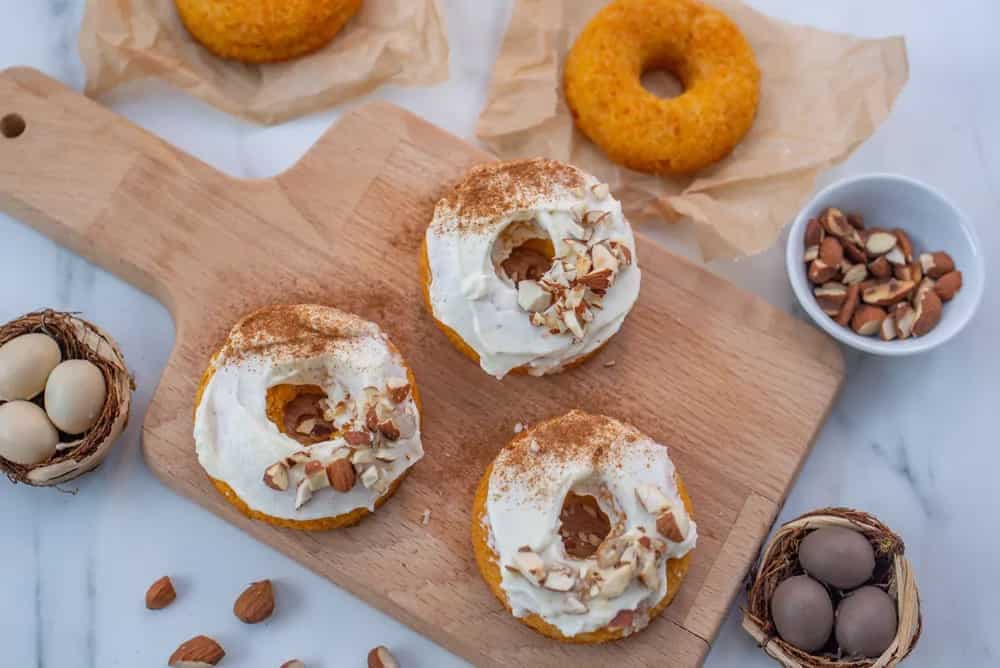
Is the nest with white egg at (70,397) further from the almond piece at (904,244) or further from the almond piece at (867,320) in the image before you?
the almond piece at (904,244)

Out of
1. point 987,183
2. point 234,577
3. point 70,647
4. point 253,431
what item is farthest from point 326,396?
point 987,183

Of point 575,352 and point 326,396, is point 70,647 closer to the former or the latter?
point 326,396

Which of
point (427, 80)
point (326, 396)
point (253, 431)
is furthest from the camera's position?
point (427, 80)

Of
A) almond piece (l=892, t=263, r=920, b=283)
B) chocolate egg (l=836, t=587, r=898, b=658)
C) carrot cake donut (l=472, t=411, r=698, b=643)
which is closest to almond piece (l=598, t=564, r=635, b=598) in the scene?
carrot cake donut (l=472, t=411, r=698, b=643)

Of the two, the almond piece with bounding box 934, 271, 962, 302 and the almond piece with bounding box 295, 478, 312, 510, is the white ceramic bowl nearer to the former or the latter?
the almond piece with bounding box 934, 271, 962, 302

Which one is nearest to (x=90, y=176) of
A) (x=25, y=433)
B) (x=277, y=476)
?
(x=25, y=433)
